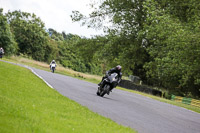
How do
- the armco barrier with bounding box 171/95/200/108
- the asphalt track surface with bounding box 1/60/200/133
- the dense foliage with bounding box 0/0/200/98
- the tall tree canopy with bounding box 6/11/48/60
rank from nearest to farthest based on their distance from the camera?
the asphalt track surface with bounding box 1/60/200/133, the dense foliage with bounding box 0/0/200/98, the armco barrier with bounding box 171/95/200/108, the tall tree canopy with bounding box 6/11/48/60

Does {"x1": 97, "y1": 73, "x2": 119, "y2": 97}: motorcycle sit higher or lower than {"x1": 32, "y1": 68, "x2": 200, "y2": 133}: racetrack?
higher

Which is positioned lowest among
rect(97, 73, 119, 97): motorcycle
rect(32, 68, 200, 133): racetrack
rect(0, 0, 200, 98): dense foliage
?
rect(32, 68, 200, 133): racetrack

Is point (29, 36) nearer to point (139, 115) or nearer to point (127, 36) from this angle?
point (127, 36)

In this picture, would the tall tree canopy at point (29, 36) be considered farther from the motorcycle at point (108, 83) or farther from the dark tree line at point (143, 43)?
the motorcycle at point (108, 83)

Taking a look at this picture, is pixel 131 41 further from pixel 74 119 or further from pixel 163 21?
pixel 74 119

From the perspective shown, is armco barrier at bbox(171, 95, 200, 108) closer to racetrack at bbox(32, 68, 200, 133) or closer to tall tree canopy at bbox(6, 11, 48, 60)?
racetrack at bbox(32, 68, 200, 133)

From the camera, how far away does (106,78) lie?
1803cm

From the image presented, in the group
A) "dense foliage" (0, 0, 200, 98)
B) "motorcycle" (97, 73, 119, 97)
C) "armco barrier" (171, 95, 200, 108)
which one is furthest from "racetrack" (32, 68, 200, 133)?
"armco barrier" (171, 95, 200, 108)

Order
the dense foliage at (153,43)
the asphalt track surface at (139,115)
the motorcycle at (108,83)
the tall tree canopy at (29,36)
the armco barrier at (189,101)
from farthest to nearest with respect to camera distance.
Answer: the tall tree canopy at (29,36) < the armco barrier at (189,101) < the dense foliage at (153,43) < the motorcycle at (108,83) < the asphalt track surface at (139,115)

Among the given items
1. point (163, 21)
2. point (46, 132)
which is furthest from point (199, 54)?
point (46, 132)

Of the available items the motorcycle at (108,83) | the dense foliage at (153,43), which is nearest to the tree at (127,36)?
the dense foliage at (153,43)

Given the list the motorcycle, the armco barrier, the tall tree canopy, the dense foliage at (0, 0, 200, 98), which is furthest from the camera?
the tall tree canopy

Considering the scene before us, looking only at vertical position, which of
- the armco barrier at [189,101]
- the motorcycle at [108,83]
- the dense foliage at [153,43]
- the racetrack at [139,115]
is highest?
the dense foliage at [153,43]

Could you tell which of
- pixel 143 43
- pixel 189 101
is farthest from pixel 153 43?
pixel 189 101
